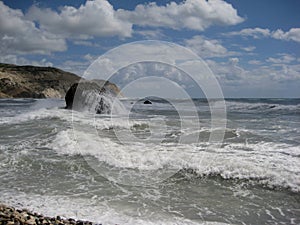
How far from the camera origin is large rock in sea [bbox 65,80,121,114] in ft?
64.7

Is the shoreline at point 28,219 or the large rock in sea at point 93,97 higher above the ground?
the large rock in sea at point 93,97

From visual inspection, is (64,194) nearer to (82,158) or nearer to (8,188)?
(8,188)

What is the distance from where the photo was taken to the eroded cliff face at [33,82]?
79000mm

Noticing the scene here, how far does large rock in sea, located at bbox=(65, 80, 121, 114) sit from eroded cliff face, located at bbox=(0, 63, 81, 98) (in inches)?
2416

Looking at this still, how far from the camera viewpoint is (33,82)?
90625 millimetres

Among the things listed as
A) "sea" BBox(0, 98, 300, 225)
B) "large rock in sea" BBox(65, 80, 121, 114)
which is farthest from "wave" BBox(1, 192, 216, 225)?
"large rock in sea" BBox(65, 80, 121, 114)

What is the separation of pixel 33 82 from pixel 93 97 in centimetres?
7830

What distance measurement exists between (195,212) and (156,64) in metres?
6.59

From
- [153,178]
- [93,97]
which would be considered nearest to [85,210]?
[153,178]

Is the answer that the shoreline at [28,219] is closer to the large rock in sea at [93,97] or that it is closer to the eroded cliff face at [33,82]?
the large rock in sea at [93,97]

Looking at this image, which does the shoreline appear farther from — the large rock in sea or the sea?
the large rock in sea

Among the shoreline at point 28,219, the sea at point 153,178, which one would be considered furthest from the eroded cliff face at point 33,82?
the shoreline at point 28,219

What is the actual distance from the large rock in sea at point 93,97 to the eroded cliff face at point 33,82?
201 ft

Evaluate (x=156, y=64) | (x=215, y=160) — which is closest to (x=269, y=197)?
(x=215, y=160)
